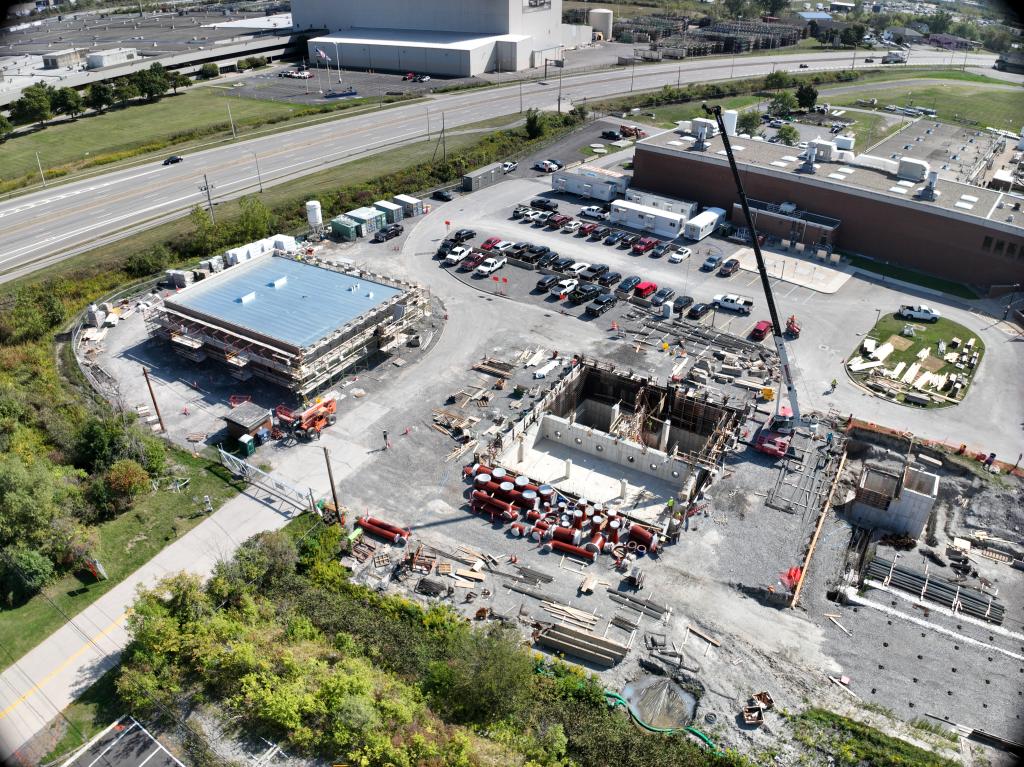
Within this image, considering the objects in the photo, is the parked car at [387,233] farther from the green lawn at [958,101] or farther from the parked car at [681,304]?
the green lawn at [958,101]

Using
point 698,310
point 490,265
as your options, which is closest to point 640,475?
point 698,310

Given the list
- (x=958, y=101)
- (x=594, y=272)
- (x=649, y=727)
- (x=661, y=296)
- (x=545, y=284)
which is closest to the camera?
(x=649, y=727)

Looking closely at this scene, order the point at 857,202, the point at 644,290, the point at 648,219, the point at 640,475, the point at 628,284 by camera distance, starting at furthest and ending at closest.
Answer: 1. the point at 648,219
2. the point at 857,202
3. the point at 628,284
4. the point at 644,290
5. the point at 640,475

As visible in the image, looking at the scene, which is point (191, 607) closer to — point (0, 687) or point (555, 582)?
point (0, 687)

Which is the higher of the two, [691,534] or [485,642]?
[485,642]

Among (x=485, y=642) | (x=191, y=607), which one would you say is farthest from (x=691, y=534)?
(x=191, y=607)

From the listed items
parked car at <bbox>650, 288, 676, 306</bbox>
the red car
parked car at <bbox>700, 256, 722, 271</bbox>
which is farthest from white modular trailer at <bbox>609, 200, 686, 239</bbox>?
parked car at <bbox>650, 288, 676, 306</bbox>

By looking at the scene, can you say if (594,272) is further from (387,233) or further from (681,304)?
(387,233)
